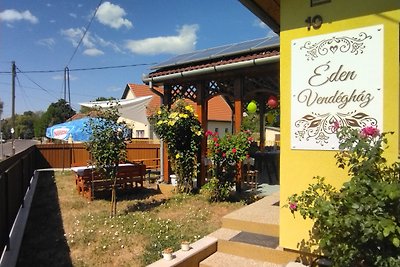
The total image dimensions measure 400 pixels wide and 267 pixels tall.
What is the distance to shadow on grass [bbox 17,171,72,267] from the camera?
15.6 ft

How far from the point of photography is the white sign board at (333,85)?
114 inches

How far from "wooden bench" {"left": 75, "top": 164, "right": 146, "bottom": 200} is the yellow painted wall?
224 inches

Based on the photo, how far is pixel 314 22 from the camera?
10.5 feet

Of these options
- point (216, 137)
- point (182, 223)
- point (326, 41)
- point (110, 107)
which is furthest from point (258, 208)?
point (110, 107)

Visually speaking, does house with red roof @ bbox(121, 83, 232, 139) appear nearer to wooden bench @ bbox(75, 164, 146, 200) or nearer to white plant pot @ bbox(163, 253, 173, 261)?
wooden bench @ bbox(75, 164, 146, 200)

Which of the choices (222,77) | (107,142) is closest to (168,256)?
(107,142)

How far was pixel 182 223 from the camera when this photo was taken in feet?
19.5

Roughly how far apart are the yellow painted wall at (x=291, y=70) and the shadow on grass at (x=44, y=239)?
3.29 metres

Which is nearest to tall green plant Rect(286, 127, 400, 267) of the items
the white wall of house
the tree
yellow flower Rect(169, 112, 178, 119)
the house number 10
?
the house number 10

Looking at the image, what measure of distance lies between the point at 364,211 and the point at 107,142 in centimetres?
579

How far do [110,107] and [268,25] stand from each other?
4.35m

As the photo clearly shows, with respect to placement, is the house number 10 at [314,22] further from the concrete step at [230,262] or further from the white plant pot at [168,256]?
the white plant pot at [168,256]

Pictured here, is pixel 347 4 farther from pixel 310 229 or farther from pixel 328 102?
pixel 310 229

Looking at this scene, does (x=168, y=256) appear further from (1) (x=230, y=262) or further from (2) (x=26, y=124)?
(2) (x=26, y=124)
